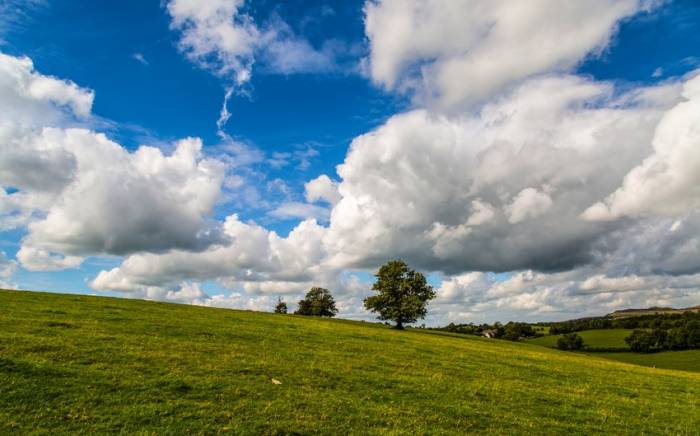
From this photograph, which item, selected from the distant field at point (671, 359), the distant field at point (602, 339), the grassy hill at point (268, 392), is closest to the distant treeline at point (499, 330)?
the distant field at point (602, 339)

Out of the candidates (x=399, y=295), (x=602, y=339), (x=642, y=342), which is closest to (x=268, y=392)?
(x=399, y=295)

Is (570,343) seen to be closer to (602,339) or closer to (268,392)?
(602,339)

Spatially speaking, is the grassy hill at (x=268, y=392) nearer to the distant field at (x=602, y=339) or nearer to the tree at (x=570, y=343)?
the tree at (x=570, y=343)

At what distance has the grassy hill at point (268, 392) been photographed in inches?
498

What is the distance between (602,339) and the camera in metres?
156

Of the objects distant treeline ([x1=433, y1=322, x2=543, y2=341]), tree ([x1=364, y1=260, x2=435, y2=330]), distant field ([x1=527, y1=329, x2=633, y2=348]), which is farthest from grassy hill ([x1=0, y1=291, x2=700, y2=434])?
distant field ([x1=527, y1=329, x2=633, y2=348])

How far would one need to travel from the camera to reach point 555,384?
25.2 meters

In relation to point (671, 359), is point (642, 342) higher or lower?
higher

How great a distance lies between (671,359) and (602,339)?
5044cm

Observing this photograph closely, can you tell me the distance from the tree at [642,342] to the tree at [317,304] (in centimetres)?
10065

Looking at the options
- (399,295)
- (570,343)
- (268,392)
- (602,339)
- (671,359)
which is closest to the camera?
(268,392)

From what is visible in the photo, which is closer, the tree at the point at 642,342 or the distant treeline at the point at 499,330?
the tree at the point at 642,342

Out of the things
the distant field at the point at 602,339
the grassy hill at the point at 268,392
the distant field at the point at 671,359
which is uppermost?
the grassy hill at the point at 268,392

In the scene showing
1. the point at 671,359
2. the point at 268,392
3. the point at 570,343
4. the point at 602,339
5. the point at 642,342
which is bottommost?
the point at 671,359
